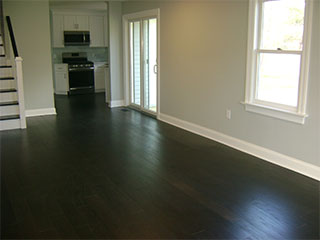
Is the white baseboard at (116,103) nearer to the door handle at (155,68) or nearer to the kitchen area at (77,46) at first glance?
the door handle at (155,68)

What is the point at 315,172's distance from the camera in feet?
12.5

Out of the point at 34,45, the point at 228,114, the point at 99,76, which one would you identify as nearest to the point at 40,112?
the point at 34,45

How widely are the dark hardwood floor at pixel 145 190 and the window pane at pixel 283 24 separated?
1502mm

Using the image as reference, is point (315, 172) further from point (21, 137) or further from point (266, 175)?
point (21, 137)

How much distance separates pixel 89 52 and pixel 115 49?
3.06 m

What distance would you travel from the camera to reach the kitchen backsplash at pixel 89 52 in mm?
10305

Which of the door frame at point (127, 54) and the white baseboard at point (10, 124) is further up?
the door frame at point (127, 54)

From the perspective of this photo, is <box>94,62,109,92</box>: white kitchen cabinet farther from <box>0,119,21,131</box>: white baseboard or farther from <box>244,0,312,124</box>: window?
<box>244,0,312,124</box>: window

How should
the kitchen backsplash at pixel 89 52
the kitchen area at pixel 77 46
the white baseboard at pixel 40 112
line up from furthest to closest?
the kitchen backsplash at pixel 89 52 < the kitchen area at pixel 77 46 < the white baseboard at pixel 40 112

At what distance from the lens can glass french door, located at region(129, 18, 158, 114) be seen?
23.0ft

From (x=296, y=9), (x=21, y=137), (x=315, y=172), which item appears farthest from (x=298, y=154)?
(x=21, y=137)

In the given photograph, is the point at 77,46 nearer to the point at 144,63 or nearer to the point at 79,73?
the point at 79,73

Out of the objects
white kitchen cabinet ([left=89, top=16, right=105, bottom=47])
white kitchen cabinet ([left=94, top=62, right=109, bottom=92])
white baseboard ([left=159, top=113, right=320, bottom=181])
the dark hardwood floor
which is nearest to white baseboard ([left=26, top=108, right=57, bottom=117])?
the dark hardwood floor

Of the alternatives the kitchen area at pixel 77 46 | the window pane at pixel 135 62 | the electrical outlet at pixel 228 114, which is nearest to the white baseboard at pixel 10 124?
the window pane at pixel 135 62
